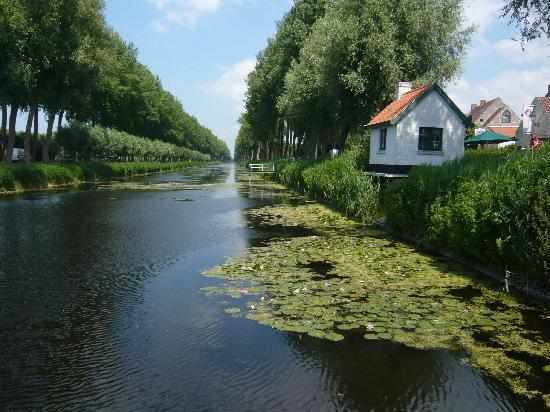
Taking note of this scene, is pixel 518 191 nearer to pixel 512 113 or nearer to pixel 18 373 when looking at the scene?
pixel 18 373

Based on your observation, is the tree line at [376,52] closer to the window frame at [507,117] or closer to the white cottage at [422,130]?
the white cottage at [422,130]

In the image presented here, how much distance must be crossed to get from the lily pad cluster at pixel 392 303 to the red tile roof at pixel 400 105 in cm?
1492

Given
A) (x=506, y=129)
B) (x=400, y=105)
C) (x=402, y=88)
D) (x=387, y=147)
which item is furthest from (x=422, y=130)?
(x=506, y=129)

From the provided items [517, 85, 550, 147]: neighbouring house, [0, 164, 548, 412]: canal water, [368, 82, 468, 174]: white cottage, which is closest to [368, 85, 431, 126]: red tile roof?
[368, 82, 468, 174]: white cottage

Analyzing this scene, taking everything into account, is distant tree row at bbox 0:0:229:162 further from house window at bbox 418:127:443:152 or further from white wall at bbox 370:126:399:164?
house window at bbox 418:127:443:152

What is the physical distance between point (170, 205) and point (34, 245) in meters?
11.8

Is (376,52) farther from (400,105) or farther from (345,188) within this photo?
(345,188)

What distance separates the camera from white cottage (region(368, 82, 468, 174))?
27.1 metres

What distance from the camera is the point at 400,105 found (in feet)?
91.8

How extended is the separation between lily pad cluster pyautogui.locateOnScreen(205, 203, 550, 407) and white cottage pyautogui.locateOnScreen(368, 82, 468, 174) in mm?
14784

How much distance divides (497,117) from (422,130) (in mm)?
67451

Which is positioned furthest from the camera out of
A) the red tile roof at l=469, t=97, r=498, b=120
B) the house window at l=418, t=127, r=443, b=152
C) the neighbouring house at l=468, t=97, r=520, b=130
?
the red tile roof at l=469, t=97, r=498, b=120

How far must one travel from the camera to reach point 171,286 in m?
9.50

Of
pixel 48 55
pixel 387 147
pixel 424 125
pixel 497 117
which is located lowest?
pixel 387 147
